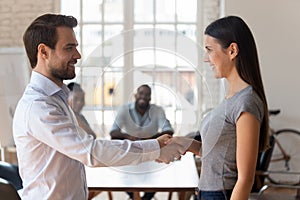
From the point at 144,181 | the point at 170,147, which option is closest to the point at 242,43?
the point at 170,147

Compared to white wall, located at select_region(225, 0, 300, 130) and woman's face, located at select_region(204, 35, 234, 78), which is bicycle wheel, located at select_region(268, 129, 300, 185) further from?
woman's face, located at select_region(204, 35, 234, 78)

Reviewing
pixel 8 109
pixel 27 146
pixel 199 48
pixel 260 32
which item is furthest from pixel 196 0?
pixel 27 146

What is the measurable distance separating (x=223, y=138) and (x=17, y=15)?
4624 millimetres

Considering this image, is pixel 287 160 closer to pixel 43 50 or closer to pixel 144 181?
pixel 144 181

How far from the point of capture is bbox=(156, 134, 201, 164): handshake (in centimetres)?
191

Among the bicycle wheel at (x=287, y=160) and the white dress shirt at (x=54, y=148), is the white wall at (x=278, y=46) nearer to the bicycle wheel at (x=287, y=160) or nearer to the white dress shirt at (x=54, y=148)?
the bicycle wheel at (x=287, y=160)

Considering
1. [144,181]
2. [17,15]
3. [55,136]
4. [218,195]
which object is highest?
[17,15]

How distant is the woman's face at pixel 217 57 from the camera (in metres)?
1.98

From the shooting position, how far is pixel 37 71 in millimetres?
1854

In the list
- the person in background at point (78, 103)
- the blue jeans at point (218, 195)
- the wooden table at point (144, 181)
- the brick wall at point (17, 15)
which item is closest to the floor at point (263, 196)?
the wooden table at point (144, 181)

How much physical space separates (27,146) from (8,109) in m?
4.10

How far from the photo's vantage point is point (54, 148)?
1741mm

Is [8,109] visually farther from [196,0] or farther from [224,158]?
[224,158]

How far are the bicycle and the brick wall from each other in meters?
2.93
